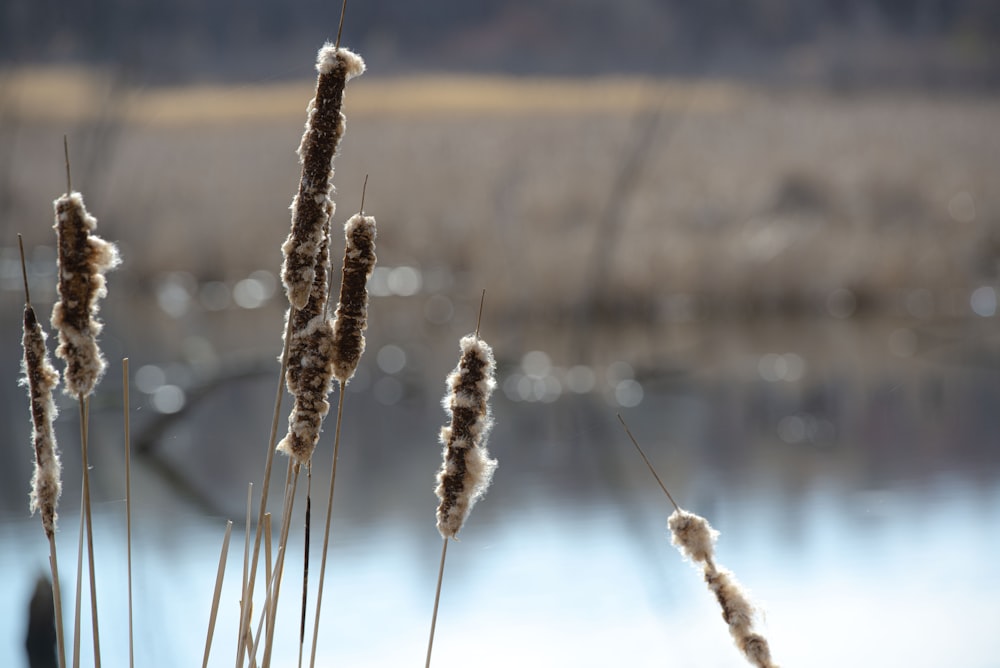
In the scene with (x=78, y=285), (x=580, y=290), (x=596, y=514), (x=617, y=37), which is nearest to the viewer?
(x=78, y=285)

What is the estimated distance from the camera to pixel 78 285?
0.71 metres

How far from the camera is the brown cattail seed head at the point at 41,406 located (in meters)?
0.74

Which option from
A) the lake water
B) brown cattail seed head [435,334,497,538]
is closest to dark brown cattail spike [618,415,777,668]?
brown cattail seed head [435,334,497,538]

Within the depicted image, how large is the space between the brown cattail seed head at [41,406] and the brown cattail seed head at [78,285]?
21mm

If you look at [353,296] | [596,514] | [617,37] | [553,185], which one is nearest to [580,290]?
[553,185]

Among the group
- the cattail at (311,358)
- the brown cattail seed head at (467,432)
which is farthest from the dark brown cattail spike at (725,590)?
the cattail at (311,358)

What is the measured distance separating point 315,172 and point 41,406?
237mm

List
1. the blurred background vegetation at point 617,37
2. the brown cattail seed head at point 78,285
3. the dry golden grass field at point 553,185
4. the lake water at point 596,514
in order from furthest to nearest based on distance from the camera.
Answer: the blurred background vegetation at point 617,37
the dry golden grass field at point 553,185
the lake water at point 596,514
the brown cattail seed head at point 78,285

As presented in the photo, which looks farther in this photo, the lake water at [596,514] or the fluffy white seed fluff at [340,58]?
the lake water at [596,514]

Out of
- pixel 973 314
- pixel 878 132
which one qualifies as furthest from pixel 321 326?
pixel 878 132

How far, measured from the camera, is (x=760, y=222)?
5535 mm

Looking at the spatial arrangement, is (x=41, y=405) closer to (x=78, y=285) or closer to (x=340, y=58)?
(x=78, y=285)

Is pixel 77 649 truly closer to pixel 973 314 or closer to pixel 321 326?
pixel 321 326

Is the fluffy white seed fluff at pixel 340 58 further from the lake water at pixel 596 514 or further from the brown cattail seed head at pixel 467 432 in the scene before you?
the lake water at pixel 596 514
